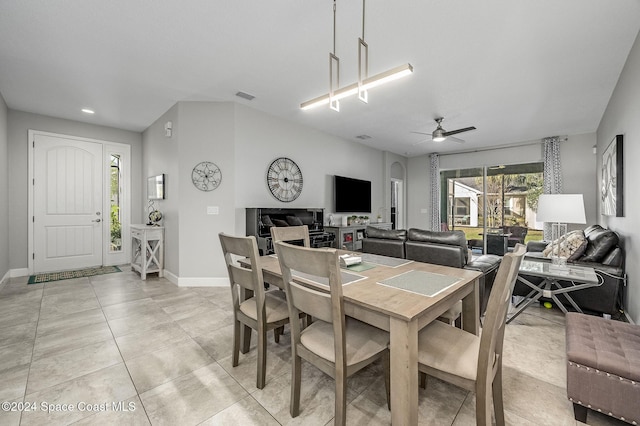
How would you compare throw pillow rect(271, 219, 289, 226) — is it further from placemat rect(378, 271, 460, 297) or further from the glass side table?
the glass side table

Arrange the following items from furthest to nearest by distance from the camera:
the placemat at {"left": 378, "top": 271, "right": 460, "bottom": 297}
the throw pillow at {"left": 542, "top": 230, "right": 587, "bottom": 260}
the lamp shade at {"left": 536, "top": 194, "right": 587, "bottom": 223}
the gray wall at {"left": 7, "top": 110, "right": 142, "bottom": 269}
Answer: the gray wall at {"left": 7, "top": 110, "right": 142, "bottom": 269} → the throw pillow at {"left": 542, "top": 230, "right": 587, "bottom": 260} → the lamp shade at {"left": 536, "top": 194, "right": 587, "bottom": 223} → the placemat at {"left": 378, "top": 271, "right": 460, "bottom": 297}

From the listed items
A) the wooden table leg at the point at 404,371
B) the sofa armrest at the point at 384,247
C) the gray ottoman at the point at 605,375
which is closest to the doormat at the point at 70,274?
the sofa armrest at the point at 384,247

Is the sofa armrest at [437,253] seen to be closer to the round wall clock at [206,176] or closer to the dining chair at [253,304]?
the dining chair at [253,304]

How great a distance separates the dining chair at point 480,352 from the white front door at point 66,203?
5.98 m

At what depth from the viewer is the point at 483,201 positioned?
6875mm

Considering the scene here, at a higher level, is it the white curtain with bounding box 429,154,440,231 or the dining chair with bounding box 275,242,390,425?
the white curtain with bounding box 429,154,440,231

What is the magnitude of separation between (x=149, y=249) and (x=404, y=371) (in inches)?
175

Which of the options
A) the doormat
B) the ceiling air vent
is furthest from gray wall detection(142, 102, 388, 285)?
the doormat

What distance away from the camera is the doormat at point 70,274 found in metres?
4.19

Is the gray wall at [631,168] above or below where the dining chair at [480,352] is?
above

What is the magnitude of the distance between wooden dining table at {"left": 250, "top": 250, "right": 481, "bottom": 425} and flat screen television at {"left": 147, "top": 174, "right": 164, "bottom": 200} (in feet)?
11.6

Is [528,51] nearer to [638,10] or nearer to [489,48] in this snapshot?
[489,48]

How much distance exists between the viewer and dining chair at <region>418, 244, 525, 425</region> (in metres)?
1.14

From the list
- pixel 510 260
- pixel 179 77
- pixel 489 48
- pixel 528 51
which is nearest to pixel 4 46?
pixel 179 77
